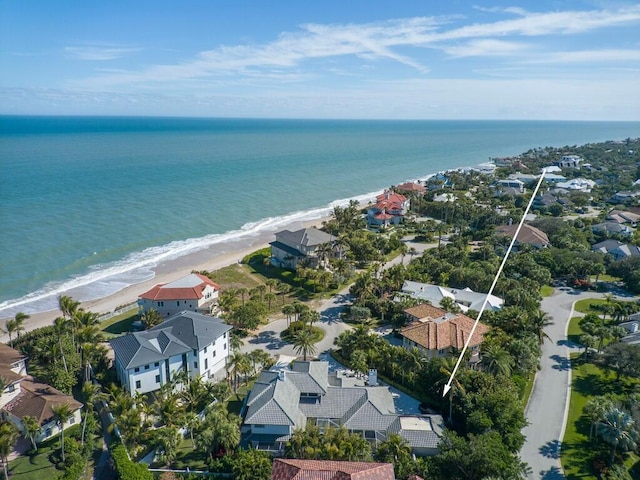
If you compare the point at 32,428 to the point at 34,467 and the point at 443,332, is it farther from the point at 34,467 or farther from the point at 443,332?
the point at 443,332

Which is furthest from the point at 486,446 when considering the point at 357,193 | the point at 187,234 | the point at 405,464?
the point at 357,193

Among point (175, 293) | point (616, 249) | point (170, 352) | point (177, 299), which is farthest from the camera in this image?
point (616, 249)

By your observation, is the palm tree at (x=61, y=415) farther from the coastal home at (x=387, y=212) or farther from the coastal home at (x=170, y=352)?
the coastal home at (x=387, y=212)

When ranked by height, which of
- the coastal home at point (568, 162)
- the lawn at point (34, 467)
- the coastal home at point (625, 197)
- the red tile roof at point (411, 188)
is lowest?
the lawn at point (34, 467)

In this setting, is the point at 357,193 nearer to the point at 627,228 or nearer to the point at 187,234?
the point at 187,234

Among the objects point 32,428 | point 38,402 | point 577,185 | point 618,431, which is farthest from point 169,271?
point 577,185

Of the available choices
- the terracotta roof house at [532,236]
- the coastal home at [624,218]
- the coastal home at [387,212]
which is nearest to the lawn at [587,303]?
the terracotta roof house at [532,236]

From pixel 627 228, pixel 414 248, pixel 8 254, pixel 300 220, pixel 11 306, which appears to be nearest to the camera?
pixel 11 306

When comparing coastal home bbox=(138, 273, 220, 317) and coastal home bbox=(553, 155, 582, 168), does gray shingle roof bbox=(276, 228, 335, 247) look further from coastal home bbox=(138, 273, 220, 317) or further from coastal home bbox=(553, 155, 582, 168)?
coastal home bbox=(553, 155, 582, 168)
